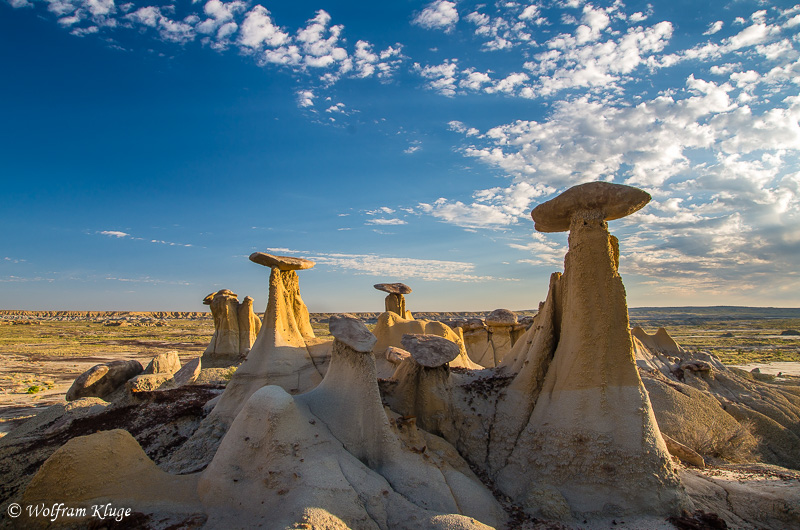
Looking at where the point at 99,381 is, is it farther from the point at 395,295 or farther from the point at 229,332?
the point at 395,295

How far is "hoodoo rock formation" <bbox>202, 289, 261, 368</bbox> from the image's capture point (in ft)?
63.6

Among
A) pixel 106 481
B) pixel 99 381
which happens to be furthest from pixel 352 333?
pixel 99 381

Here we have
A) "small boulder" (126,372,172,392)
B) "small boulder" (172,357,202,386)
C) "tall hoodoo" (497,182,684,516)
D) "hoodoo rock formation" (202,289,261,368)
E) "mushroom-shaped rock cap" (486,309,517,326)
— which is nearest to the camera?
"tall hoodoo" (497,182,684,516)

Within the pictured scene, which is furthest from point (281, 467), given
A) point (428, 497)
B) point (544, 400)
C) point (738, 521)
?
point (738, 521)

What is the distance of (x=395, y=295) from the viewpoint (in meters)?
18.0

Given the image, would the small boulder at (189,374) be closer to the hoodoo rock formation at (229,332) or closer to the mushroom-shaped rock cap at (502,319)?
the hoodoo rock formation at (229,332)

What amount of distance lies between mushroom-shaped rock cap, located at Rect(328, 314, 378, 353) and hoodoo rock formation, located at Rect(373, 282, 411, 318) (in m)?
10.5

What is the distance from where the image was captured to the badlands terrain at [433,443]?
4.49 metres

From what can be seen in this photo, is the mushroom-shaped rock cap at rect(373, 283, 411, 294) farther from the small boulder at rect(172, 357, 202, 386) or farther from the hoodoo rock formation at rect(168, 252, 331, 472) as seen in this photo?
the small boulder at rect(172, 357, 202, 386)

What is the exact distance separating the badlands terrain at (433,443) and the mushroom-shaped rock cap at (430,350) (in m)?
0.04

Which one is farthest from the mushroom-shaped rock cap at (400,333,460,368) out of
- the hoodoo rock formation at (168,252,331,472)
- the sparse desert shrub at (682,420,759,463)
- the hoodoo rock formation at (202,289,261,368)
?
the hoodoo rock formation at (202,289,261,368)

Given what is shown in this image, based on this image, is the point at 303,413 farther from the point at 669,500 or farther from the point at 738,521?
the point at 738,521

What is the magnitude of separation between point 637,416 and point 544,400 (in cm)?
133

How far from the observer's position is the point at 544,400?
6.93 meters
